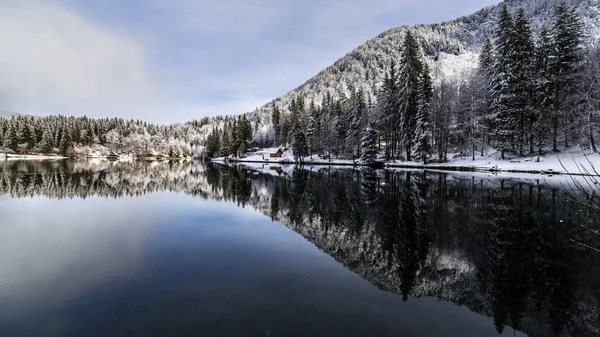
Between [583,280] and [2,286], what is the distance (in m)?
15.4

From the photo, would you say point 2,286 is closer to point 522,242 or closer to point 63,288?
point 63,288

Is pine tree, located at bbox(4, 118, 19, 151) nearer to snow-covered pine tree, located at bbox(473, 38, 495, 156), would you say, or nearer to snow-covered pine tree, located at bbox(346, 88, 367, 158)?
snow-covered pine tree, located at bbox(346, 88, 367, 158)

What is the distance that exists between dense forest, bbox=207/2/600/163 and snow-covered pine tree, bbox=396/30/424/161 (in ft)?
0.54

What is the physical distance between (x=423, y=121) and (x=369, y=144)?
42.3ft

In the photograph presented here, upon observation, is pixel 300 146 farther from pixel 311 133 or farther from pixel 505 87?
pixel 505 87

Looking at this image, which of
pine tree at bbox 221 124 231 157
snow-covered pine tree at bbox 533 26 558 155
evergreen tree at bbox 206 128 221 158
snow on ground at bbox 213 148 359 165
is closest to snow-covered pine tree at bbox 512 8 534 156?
snow-covered pine tree at bbox 533 26 558 155

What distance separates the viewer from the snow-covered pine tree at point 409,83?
54344 mm

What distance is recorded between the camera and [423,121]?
50688mm

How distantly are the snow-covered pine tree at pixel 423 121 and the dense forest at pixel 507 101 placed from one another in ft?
0.52

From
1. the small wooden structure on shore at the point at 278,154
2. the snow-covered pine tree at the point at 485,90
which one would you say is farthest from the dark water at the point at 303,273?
the small wooden structure on shore at the point at 278,154

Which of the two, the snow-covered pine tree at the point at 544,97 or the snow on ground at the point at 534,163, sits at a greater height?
the snow-covered pine tree at the point at 544,97

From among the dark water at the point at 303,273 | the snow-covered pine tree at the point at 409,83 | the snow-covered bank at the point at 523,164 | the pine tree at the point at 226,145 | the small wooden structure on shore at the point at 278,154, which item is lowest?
the dark water at the point at 303,273

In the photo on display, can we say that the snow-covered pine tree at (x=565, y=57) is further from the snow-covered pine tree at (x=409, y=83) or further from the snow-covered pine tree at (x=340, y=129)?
the snow-covered pine tree at (x=340, y=129)

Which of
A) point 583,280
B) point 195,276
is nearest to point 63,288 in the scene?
point 195,276
